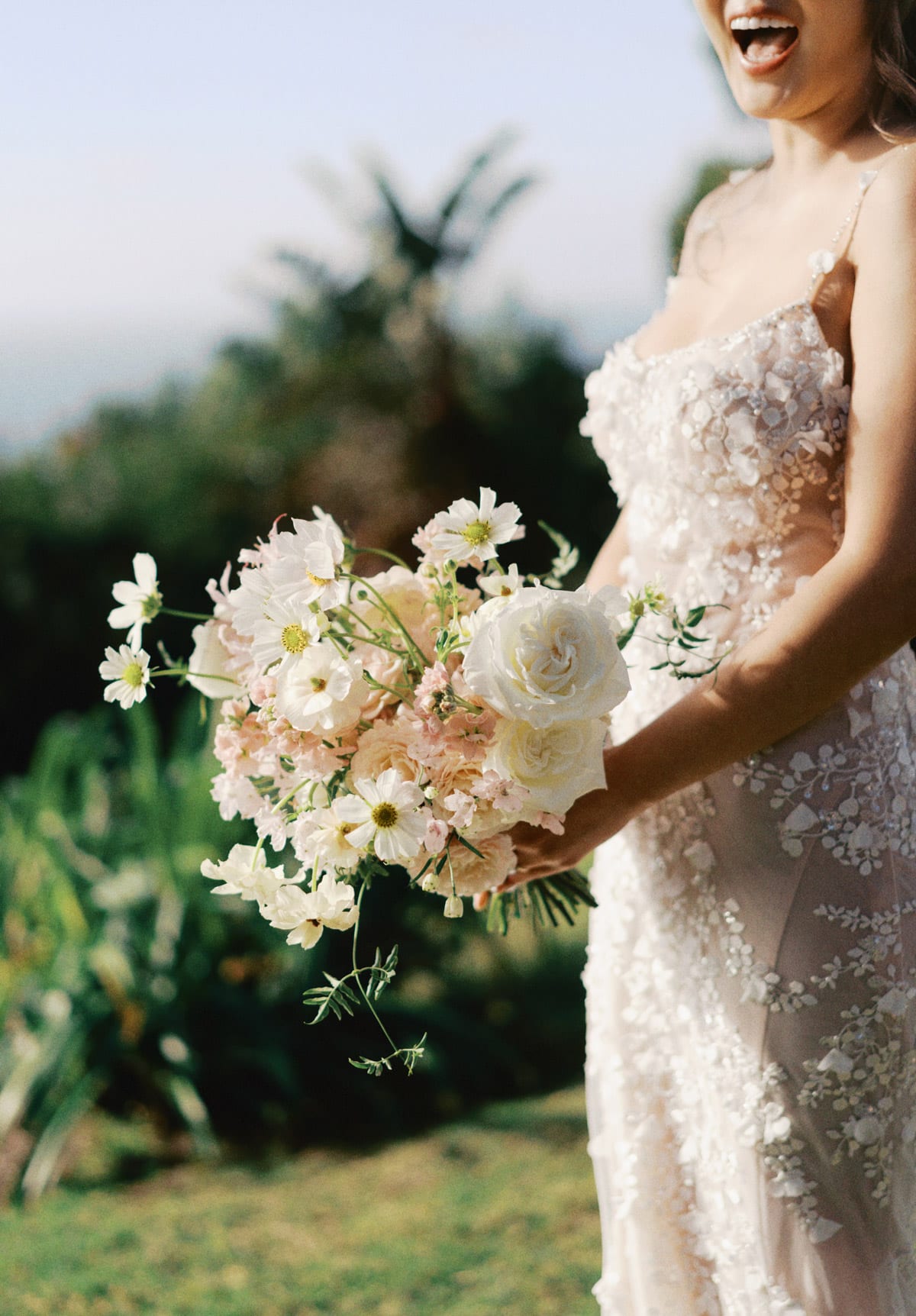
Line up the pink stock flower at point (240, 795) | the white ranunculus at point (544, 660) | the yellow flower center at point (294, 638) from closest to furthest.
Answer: the white ranunculus at point (544, 660) → the yellow flower center at point (294, 638) → the pink stock flower at point (240, 795)

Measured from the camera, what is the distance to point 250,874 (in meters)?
1.49

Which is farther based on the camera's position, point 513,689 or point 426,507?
point 426,507

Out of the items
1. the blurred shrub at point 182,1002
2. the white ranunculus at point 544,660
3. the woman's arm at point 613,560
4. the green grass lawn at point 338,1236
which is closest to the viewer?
the white ranunculus at point 544,660

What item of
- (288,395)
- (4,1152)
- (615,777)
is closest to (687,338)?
(615,777)

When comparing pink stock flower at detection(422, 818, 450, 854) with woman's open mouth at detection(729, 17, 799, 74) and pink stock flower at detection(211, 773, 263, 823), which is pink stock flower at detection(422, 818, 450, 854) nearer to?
pink stock flower at detection(211, 773, 263, 823)

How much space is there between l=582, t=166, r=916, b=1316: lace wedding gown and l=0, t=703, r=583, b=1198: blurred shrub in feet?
8.24

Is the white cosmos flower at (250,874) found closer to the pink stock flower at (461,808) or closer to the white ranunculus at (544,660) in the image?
the pink stock flower at (461,808)

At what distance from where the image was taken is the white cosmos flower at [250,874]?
1474 millimetres

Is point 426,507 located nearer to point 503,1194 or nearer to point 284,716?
point 503,1194

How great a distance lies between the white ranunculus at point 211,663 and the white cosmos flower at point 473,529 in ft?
1.23

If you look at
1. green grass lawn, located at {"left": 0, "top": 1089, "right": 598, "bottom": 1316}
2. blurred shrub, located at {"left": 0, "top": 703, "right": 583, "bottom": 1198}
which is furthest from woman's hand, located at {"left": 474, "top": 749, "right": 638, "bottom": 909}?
blurred shrub, located at {"left": 0, "top": 703, "right": 583, "bottom": 1198}

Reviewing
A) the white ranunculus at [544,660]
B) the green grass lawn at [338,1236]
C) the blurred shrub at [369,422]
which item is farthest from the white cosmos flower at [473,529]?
the blurred shrub at [369,422]

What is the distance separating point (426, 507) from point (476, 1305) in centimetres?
1050

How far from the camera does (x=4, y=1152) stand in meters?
4.00
